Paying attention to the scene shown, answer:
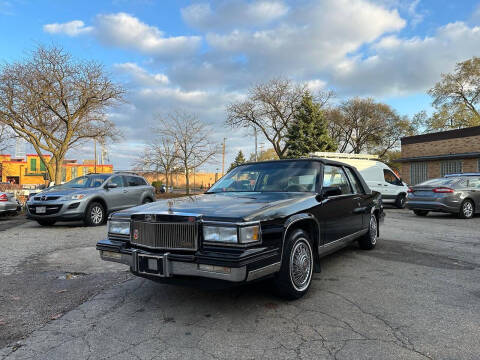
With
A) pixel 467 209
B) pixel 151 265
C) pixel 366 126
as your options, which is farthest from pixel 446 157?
pixel 151 265

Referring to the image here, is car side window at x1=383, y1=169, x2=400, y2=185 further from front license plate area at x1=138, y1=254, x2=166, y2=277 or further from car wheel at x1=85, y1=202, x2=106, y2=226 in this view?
front license plate area at x1=138, y1=254, x2=166, y2=277

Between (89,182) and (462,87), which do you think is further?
(462,87)

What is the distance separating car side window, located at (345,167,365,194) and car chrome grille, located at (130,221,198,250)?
11.4 ft

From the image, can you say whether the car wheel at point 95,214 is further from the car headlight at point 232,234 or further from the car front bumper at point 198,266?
the car headlight at point 232,234

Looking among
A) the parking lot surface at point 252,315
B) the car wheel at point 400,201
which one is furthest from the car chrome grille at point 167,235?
the car wheel at point 400,201

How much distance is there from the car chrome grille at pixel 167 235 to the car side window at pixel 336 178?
2.25 m

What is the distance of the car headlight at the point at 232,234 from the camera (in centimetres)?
312

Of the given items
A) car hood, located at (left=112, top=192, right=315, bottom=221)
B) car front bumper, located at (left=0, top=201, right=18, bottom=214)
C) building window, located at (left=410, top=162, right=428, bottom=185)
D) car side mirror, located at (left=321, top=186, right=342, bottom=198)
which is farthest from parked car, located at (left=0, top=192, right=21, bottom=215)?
building window, located at (left=410, top=162, right=428, bottom=185)

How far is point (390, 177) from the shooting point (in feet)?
53.6

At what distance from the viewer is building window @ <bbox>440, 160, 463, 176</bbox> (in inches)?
947

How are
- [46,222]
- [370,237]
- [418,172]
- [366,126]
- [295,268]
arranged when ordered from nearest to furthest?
[295,268] < [370,237] < [46,222] < [418,172] < [366,126]

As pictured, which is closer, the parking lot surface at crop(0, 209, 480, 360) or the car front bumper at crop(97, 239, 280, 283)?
the parking lot surface at crop(0, 209, 480, 360)

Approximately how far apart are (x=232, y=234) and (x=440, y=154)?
27.3 m

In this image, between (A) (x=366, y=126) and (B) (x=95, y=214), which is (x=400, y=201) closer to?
(B) (x=95, y=214)
